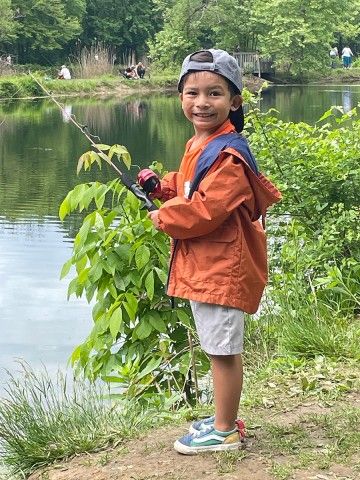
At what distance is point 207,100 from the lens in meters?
3.04

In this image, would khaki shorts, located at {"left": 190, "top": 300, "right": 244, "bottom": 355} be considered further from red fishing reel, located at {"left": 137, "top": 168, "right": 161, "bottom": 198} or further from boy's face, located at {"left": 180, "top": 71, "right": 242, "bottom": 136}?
boy's face, located at {"left": 180, "top": 71, "right": 242, "bottom": 136}

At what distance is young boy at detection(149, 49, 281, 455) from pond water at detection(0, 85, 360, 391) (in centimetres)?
107

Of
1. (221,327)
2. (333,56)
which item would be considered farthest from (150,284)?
(333,56)

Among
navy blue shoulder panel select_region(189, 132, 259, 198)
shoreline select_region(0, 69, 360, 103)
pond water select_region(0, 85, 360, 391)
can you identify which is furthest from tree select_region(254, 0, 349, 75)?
navy blue shoulder panel select_region(189, 132, 259, 198)

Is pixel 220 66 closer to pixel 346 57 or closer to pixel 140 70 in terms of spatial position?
pixel 140 70

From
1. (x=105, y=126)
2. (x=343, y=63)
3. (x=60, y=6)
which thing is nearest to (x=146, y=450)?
(x=105, y=126)

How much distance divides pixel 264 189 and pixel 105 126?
2028 cm

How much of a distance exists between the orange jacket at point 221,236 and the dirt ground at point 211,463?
0.51 metres

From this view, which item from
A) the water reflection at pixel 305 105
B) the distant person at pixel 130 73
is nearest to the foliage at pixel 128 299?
the water reflection at pixel 305 105

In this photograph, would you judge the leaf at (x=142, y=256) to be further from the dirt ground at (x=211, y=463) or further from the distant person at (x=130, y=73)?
the distant person at (x=130, y=73)

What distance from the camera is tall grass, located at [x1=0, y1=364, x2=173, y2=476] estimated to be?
334 cm

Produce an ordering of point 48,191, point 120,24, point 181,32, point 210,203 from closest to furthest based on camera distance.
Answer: point 210,203
point 48,191
point 181,32
point 120,24

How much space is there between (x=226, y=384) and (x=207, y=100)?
975 millimetres

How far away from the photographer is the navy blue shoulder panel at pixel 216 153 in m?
2.93
